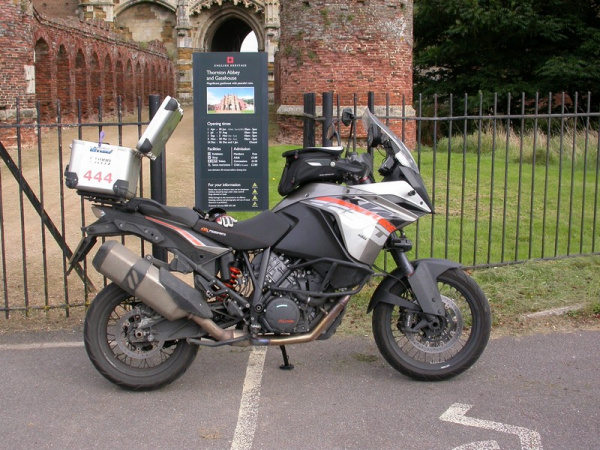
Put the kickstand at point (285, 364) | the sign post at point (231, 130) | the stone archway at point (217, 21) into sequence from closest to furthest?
the kickstand at point (285, 364) < the sign post at point (231, 130) < the stone archway at point (217, 21)

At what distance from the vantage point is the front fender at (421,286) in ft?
15.6

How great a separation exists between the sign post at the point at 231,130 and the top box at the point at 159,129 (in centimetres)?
162

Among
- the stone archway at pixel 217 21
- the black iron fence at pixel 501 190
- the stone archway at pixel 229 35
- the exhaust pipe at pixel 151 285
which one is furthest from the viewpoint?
the stone archway at pixel 229 35

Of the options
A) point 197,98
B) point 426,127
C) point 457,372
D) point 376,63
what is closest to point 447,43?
point 426,127

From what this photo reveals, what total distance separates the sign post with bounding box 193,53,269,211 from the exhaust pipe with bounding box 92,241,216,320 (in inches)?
79.5

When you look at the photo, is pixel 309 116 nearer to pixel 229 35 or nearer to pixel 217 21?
pixel 217 21

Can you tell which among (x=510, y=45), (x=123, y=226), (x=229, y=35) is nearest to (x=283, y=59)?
(x=510, y=45)

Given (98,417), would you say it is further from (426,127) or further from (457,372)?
(426,127)

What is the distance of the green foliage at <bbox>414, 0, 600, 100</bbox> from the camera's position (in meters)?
24.7

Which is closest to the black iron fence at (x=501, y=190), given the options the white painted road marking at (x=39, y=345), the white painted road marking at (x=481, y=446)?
the white painted road marking at (x=481, y=446)

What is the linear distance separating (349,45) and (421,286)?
46.5 ft

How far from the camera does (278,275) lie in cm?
471

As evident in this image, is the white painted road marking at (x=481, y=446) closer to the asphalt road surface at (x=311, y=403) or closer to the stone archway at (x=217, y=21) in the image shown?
the asphalt road surface at (x=311, y=403)

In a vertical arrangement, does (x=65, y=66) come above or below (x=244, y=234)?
above
